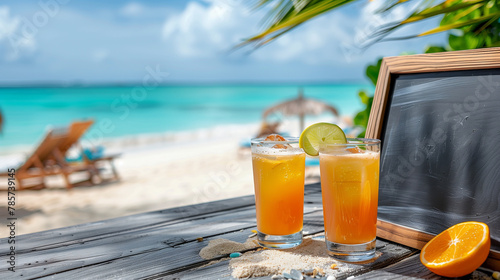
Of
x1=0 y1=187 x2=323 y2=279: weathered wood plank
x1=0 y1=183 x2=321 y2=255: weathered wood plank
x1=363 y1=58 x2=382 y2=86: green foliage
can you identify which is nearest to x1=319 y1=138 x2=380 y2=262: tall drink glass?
x1=0 y1=187 x2=323 y2=279: weathered wood plank

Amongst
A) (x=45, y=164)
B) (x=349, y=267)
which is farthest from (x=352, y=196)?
(x=45, y=164)

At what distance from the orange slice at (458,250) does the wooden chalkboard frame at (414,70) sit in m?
0.07

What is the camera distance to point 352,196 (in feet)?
3.10

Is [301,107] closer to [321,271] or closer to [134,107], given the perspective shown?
[321,271]

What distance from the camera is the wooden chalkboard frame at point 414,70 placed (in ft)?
2.99

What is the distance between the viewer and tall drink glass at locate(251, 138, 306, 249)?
1.07 metres

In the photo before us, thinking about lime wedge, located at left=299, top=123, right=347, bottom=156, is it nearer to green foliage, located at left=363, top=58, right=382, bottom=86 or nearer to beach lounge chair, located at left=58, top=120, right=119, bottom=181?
green foliage, located at left=363, top=58, right=382, bottom=86

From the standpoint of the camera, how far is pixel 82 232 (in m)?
1.21

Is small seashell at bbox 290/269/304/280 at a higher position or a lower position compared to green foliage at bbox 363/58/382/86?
lower

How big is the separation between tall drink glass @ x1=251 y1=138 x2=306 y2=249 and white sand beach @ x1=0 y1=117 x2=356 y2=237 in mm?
4442

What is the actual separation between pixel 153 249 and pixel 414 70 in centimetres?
85

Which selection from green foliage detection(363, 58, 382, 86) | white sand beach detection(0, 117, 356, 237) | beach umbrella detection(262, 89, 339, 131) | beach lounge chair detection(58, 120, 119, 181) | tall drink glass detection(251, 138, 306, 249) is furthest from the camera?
beach umbrella detection(262, 89, 339, 131)

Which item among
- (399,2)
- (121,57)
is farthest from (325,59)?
(399,2)

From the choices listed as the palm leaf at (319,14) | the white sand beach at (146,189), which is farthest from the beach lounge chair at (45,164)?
the palm leaf at (319,14)
